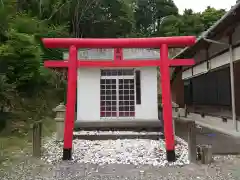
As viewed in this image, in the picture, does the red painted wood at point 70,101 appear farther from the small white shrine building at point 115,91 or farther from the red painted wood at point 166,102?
the small white shrine building at point 115,91

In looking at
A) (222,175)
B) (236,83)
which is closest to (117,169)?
(222,175)

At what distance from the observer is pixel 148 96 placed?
30.6 feet

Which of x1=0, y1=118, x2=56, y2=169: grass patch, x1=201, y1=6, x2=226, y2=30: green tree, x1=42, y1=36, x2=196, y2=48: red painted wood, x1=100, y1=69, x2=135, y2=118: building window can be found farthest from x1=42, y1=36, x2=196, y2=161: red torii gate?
x1=201, y1=6, x2=226, y2=30: green tree

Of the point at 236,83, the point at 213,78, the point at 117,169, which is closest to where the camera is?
the point at 117,169

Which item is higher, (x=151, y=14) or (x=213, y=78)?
(x=151, y=14)

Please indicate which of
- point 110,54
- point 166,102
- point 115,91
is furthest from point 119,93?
point 166,102

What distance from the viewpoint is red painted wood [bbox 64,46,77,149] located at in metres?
5.66

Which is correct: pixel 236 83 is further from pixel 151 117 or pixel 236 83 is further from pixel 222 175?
pixel 222 175

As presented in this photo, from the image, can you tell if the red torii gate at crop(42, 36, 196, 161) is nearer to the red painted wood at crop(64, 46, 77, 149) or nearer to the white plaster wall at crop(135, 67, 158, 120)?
the red painted wood at crop(64, 46, 77, 149)

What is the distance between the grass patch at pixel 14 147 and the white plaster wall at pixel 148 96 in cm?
327

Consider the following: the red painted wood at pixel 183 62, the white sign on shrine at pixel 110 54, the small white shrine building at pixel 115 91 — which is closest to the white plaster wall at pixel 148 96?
the small white shrine building at pixel 115 91

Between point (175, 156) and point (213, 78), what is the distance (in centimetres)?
668

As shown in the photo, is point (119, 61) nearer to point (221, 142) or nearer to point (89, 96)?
point (221, 142)

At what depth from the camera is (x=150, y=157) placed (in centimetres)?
587
